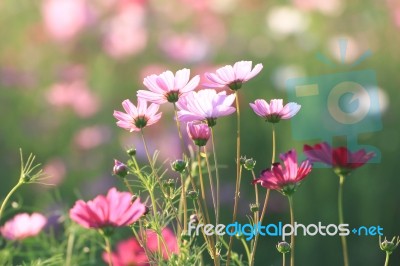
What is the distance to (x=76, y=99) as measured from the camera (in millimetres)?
1815

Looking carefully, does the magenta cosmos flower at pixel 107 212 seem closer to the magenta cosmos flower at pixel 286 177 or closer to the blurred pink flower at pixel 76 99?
the magenta cosmos flower at pixel 286 177

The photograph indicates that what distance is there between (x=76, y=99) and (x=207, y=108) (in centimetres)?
133

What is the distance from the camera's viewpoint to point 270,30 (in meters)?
2.22

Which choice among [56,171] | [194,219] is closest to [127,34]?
[56,171]

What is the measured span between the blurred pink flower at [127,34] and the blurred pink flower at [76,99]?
0.42 ft

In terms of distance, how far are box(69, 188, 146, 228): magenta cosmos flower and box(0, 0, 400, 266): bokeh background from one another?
90cm

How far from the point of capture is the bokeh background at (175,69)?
150 cm

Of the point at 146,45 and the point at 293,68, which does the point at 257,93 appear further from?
the point at 146,45

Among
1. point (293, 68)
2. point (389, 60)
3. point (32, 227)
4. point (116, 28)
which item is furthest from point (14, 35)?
point (32, 227)

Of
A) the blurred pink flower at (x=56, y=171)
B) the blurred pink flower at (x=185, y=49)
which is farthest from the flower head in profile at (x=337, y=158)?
the blurred pink flower at (x=185, y=49)

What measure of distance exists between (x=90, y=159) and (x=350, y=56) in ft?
1.86

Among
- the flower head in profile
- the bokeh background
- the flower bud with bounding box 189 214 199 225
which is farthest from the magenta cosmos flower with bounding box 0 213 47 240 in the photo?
the bokeh background

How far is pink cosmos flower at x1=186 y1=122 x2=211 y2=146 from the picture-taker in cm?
52

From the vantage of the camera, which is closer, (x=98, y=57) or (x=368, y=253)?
(x=368, y=253)
